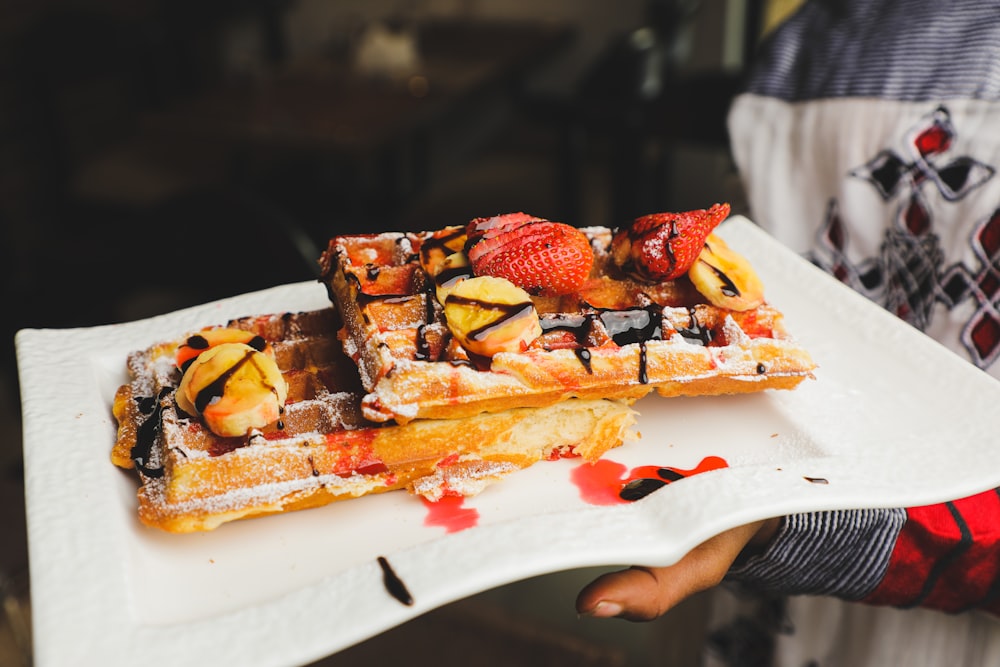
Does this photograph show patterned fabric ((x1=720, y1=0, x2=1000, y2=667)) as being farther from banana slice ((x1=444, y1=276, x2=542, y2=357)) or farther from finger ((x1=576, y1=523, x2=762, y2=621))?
banana slice ((x1=444, y1=276, x2=542, y2=357))

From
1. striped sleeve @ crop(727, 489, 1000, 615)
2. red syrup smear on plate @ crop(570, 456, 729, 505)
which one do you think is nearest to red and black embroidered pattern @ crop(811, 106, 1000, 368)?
striped sleeve @ crop(727, 489, 1000, 615)

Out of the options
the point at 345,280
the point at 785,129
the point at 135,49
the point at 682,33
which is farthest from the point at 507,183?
the point at 345,280

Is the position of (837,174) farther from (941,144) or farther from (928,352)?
(928,352)

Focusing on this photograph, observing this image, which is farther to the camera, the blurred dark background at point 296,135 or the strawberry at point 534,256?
the blurred dark background at point 296,135

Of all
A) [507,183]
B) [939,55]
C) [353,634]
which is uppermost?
[939,55]

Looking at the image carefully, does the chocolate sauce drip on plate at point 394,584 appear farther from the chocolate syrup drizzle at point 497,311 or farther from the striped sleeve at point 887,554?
the striped sleeve at point 887,554

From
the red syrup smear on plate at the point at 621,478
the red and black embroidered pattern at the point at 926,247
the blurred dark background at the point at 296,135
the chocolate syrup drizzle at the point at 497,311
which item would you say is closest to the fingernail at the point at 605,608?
the red syrup smear on plate at the point at 621,478

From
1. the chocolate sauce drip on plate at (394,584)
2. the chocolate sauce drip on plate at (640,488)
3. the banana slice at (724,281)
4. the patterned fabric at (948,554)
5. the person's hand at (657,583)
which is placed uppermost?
the banana slice at (724,281)

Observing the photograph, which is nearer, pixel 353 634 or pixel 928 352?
pixel 353 634

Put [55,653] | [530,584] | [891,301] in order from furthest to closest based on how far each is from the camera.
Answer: [530,584] < [891,301] < [55,653]
